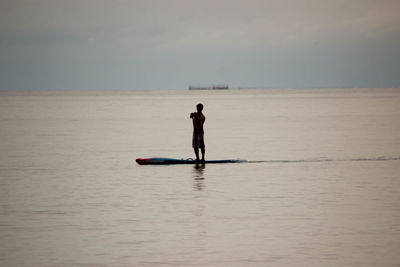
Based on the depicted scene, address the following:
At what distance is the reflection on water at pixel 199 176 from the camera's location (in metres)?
21.1

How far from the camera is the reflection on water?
21141 mm

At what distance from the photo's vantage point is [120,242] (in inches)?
538

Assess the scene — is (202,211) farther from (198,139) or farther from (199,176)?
(198,139)

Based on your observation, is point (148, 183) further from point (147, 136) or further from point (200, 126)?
point (147, 136)

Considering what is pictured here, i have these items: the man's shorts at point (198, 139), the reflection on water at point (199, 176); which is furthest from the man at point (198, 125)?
the reflection on water at point (199, 176)

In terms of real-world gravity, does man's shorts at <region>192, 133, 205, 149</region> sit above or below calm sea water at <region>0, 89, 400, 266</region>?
above

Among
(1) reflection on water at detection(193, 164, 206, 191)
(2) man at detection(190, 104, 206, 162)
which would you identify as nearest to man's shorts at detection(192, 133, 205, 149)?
(2) man at detection(190, 104, 206, 162)

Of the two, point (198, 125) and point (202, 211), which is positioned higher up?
point (198, 125)

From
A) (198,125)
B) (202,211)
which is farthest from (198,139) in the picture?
(202,211)

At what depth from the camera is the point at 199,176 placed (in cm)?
2372

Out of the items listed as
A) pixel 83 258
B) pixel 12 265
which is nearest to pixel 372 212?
pixel 83 258

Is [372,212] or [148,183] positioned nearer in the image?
[372,212]

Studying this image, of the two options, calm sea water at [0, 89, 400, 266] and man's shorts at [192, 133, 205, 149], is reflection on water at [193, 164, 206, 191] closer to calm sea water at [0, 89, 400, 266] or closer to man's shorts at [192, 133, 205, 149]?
calm sea water at [0, 89, 400, 266]

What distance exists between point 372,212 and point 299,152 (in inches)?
692
